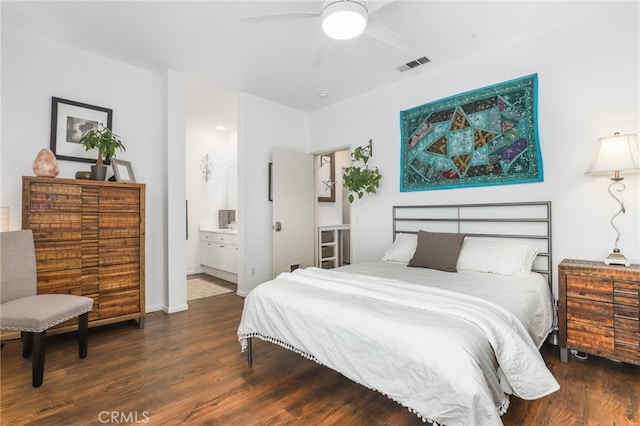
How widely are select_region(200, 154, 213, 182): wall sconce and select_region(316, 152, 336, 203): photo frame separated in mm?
2258

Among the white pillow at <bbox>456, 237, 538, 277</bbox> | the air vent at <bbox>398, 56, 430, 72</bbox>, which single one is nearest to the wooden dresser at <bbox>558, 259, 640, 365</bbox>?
A: the white pillow at <bbox>456, 237, 538, 277</bbox>

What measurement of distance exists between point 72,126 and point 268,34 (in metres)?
2.27

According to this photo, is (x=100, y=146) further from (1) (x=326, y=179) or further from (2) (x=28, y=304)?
(1) (x=326, y=179)

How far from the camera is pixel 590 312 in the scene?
2322 millimetres

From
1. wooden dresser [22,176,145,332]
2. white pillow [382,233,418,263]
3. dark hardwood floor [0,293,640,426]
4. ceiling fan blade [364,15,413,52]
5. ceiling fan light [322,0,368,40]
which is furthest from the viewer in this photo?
white pillow [382,233,418,263]

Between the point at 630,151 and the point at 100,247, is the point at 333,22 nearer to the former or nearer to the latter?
the point at 630,151

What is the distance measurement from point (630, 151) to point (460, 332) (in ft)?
6.91

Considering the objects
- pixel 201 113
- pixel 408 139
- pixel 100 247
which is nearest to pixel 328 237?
pixel 408 139

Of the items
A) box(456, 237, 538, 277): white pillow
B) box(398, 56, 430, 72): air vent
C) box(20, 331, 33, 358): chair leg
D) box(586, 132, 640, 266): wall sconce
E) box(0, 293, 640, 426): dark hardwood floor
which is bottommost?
box(0, 293, 640, 426): dark hardwood floor

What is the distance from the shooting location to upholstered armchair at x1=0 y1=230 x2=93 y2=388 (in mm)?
2111

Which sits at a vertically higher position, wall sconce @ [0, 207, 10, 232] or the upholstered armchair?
wall sconce @ [0, 207, 10, 232]

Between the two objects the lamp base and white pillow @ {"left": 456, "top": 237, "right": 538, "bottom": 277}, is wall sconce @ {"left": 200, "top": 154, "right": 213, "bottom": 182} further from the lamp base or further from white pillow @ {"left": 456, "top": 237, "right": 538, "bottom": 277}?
the lamp base

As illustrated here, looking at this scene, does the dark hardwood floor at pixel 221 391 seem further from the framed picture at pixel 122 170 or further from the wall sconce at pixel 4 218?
the framed picture at pixel 122 170

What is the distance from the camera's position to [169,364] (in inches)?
96.3
